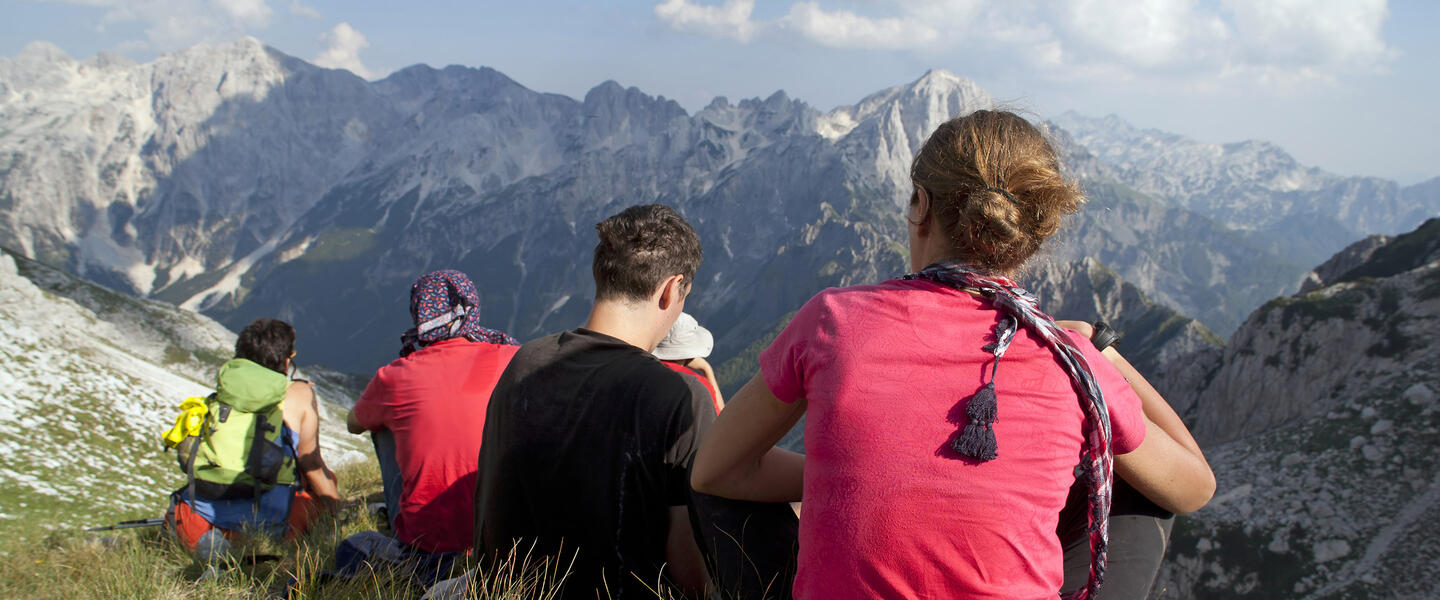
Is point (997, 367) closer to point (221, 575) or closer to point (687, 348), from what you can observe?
point (687, 348)

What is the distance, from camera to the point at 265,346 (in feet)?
25.0

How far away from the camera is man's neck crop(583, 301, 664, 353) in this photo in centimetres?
412

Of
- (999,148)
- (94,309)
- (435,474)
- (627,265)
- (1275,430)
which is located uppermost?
(999,148)

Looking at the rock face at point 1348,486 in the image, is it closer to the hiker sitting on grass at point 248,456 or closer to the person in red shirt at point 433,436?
the person in red shirt at point 433,436

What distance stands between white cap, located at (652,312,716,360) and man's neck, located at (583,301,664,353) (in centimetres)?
167

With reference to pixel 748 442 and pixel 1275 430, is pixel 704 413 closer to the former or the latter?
pixel 748 442

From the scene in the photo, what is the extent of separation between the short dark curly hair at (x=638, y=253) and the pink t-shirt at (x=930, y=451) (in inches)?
66.7

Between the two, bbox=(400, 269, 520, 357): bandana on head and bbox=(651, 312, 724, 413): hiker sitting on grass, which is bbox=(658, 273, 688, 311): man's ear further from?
bbox=(400, 269, 520, 357): bandana on head

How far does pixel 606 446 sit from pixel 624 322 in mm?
746

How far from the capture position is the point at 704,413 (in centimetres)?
387

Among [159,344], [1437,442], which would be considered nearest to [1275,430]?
[1437,442]

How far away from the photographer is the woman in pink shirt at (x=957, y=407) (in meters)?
2.46

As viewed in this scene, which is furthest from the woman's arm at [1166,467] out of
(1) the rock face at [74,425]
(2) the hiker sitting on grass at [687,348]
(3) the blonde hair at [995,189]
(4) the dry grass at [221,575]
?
(1) the rock face at [74,425]

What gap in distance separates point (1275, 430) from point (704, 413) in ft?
158
